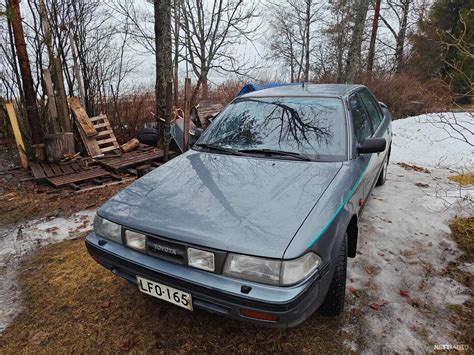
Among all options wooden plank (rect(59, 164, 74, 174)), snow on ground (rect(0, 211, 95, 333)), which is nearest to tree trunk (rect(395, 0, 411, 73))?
wooden plank (rect(59, 164, 74, 174))

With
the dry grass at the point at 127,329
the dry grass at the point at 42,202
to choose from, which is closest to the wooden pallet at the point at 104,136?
the dry grass at the point at 42,202

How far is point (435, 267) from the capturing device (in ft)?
8.79

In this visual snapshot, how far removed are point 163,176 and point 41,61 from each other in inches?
230

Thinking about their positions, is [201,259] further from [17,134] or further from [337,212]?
[17,134]

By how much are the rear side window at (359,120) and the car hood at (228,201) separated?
0.68 metres

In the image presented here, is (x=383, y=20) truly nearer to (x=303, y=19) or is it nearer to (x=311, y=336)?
(x=303, y=19)

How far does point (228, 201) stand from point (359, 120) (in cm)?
172

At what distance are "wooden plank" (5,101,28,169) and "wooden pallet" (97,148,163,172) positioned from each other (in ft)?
4.29

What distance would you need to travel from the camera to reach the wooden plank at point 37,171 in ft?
15.8

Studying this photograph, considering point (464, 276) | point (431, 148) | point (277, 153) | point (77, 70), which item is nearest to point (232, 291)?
point (277, 153)

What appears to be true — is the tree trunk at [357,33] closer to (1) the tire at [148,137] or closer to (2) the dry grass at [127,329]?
(1) the tire at [148,137]

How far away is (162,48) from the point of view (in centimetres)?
598

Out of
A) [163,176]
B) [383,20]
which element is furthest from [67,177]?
[383,20]

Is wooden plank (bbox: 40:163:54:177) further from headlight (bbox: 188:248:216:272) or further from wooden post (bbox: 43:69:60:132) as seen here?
headlight (bbox: 188:248:216:272)
